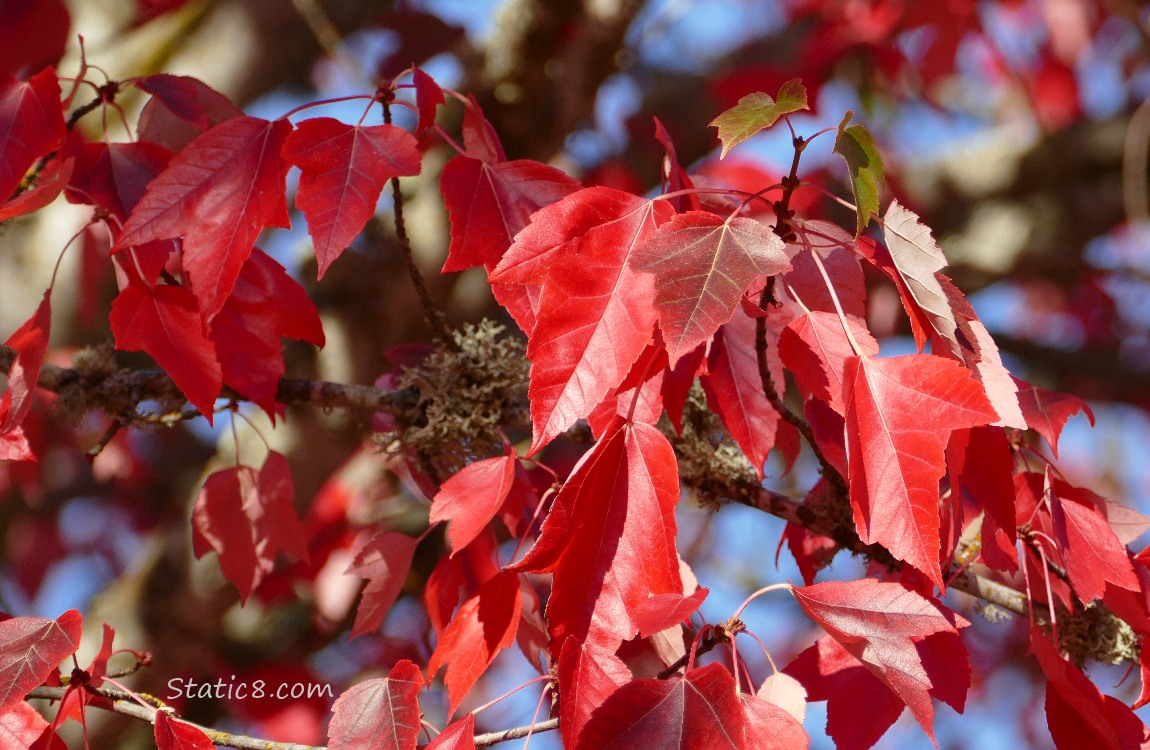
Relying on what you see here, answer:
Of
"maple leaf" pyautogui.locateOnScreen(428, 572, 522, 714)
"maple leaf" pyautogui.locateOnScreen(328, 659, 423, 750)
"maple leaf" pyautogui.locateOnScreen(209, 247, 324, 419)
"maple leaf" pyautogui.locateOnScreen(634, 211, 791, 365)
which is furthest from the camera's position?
"maple leaf" pyautogui.locateOnScreen(209, 247, 324, 419)

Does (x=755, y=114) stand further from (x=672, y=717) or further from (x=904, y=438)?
(x=672, y=717)

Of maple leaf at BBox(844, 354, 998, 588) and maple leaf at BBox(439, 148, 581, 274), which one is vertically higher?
maple leaf at BBox(439, 148, 581, 274)

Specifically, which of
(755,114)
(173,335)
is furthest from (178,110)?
(755,114)

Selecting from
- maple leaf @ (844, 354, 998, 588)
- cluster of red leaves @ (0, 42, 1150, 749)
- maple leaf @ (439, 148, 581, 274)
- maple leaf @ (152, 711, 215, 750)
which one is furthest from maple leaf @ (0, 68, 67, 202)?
maple leaf @ (844, 354, 998, 588)

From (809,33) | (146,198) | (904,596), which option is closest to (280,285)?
(146,198)

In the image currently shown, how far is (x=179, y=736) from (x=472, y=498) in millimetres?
271

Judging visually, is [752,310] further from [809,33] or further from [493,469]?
[809,33]

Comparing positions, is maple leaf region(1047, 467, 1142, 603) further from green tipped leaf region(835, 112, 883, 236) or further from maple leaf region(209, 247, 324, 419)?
maple leaf region(209, 247, 324, 419)

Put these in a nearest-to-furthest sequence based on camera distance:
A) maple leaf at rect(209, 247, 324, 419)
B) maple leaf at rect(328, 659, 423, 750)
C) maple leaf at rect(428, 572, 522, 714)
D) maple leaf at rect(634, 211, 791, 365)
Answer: maple leaf at rect(634, 211, 791, 365) < maple leaf at rect(328, 659, 423, 750) < maple leaf at rect(428, 572, 522, 714) < maple leaf at rect(209, 247, 324, 419)

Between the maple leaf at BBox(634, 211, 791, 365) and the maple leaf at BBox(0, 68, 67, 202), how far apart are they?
21.5 inches

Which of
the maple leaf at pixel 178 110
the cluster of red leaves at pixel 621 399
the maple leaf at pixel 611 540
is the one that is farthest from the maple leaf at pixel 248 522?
the maple leaf at pixel 611 540

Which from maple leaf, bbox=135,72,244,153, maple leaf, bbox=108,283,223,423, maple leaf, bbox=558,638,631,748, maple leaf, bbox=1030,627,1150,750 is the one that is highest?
maple leaf, bbox=135,72,244,153

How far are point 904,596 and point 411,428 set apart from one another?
1.76 ft

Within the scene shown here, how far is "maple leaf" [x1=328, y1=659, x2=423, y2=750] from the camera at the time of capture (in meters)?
0.65
